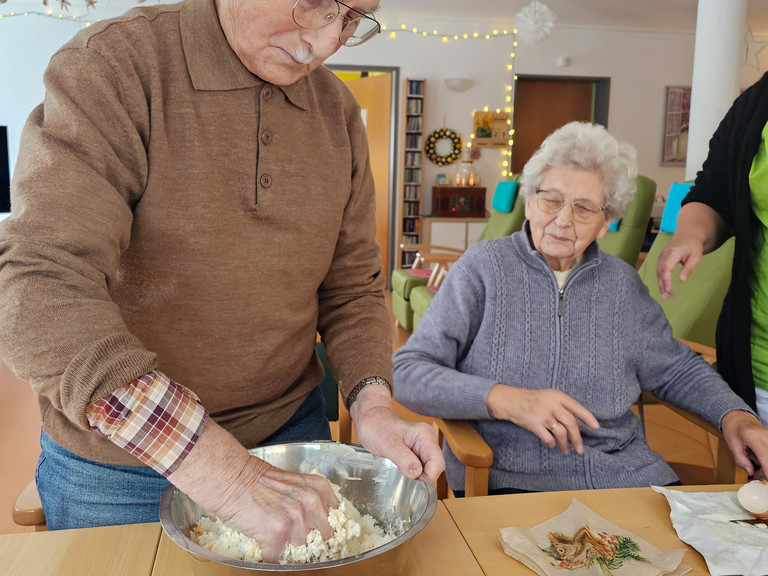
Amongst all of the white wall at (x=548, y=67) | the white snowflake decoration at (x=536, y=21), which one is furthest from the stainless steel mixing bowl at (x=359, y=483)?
the white wall at (x=548, y=67)

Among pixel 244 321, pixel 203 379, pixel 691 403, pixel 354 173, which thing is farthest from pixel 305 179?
pixel 691 403

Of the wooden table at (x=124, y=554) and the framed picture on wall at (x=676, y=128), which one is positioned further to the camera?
the framed picture on wall at (x=676, y=128)

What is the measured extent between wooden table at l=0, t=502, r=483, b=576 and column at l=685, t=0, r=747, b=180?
4601mm

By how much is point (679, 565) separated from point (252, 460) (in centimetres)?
58

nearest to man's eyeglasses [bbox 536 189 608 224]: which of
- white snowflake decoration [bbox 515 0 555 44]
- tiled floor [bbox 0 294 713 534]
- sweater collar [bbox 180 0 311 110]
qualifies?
sweater collar [bbox 180 0 311 110]

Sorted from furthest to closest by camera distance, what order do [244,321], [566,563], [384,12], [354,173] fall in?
[384,12] < [354,173] < [244,321] < [566,563]

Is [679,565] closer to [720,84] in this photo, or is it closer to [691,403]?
[691,403]

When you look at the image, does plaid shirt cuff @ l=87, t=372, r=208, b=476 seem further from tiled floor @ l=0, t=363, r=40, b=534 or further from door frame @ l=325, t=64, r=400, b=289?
door frame @ l=325, t=64, r=400, b=289

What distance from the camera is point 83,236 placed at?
2.38 ft

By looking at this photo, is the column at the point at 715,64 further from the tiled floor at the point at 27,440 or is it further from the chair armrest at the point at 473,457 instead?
the chair armrest at the point at 473,457

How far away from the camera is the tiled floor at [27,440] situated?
8.68ft

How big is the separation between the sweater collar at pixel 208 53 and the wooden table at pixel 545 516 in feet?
2.35

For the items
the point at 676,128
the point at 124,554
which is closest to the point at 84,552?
the point at 124,554

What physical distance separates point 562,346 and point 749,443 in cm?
43
